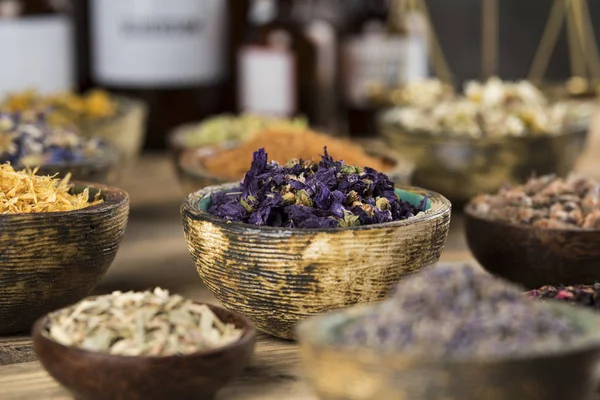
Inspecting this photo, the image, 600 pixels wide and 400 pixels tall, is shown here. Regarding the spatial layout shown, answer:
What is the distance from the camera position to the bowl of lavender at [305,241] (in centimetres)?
137

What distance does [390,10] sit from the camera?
10.1ft

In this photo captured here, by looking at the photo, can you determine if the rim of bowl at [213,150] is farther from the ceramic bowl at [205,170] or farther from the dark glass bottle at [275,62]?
the dark glass bottle at [275,62]

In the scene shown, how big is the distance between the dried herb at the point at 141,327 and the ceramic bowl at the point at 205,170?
610 mm

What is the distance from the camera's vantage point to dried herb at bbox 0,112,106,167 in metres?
1.98

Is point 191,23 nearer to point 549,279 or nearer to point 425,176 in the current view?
point 425,176

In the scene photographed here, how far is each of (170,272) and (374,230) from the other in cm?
67

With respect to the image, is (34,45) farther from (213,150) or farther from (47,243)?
(47,243)

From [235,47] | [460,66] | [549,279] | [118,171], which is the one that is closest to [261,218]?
[549,279]

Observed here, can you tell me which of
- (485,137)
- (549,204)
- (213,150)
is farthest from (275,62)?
(549,204)

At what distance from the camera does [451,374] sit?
1.05m

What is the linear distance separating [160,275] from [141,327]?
0.68 metres

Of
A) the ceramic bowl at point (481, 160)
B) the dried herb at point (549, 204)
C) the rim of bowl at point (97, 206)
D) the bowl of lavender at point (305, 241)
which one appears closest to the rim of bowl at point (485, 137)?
the ceramic bowl at point (481, 160)

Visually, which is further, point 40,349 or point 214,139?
point 214,139

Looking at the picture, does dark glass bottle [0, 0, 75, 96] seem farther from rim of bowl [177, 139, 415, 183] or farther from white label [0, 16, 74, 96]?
rim of bowl [177, 139, 415, 183]
